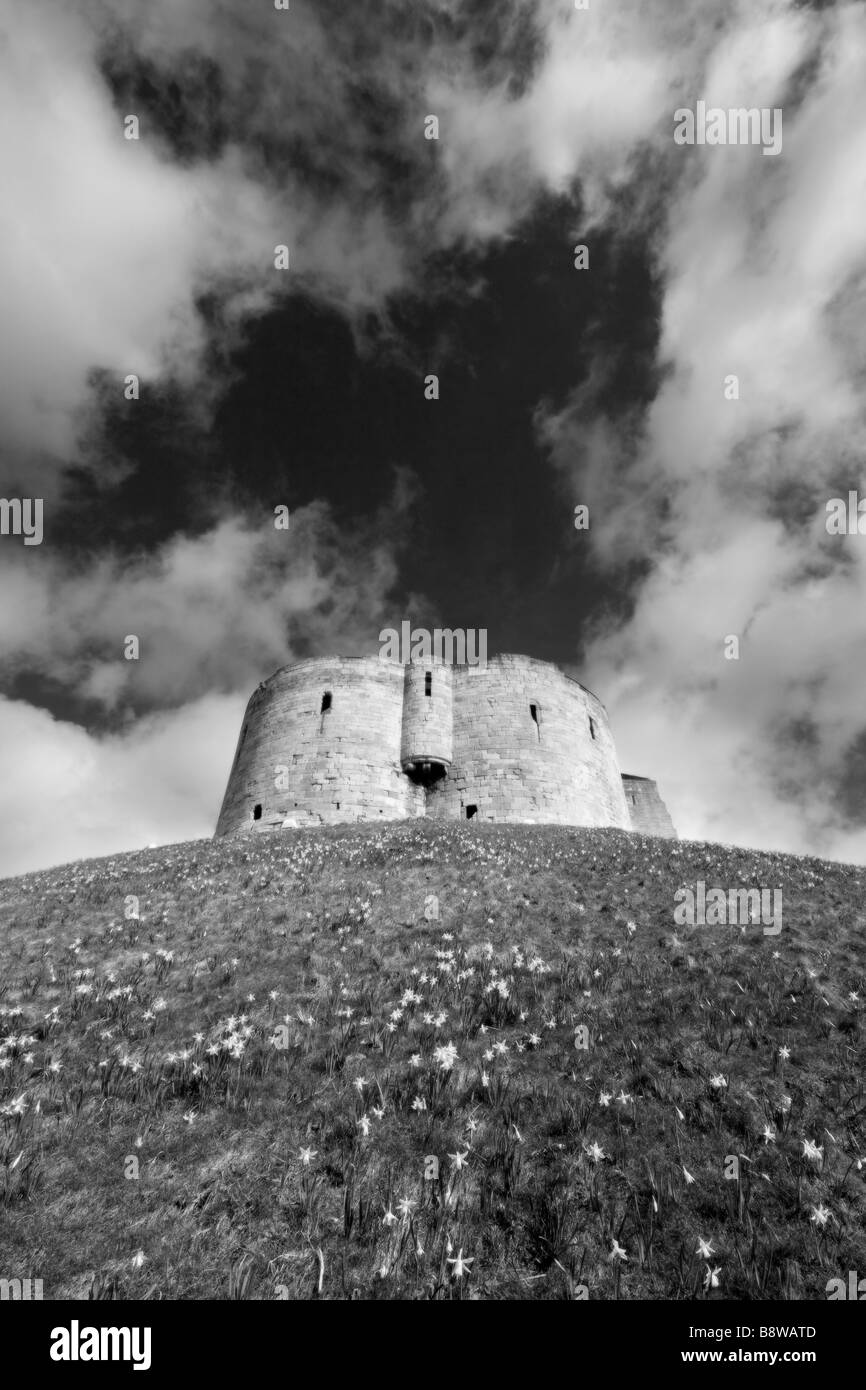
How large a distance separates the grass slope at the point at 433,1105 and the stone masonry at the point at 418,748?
2156cm

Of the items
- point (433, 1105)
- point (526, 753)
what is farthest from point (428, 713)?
point (433, 1105)

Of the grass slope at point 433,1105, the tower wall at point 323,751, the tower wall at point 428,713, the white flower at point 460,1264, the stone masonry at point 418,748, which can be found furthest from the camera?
the tower wall at point 428,713

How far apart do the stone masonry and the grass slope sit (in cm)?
2156

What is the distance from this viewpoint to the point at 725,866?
17.7m

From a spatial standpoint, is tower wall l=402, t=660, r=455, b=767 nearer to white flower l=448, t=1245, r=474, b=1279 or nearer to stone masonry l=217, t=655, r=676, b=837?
stone masonry l=217, t=655, r=676, b=837

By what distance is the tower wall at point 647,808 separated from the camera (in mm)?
51594

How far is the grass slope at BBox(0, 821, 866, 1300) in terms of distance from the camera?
16.2 feet

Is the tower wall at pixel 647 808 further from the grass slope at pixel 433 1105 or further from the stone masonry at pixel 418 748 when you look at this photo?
the grass slope at pixel 433 1105

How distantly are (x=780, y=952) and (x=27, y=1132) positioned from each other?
11437mm

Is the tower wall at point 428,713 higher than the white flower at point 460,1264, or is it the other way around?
the tower wall at point 428,713

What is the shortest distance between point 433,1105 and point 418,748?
30.6 m

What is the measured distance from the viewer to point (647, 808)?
52.6 m

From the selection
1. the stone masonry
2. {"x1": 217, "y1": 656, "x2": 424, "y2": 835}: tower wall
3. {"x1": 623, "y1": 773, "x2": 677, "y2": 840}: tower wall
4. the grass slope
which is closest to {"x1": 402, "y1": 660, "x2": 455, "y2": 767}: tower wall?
the stone masonry

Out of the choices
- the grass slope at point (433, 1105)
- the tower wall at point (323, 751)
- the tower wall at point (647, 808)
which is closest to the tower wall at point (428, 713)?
the tower wall at point (323, 751)
